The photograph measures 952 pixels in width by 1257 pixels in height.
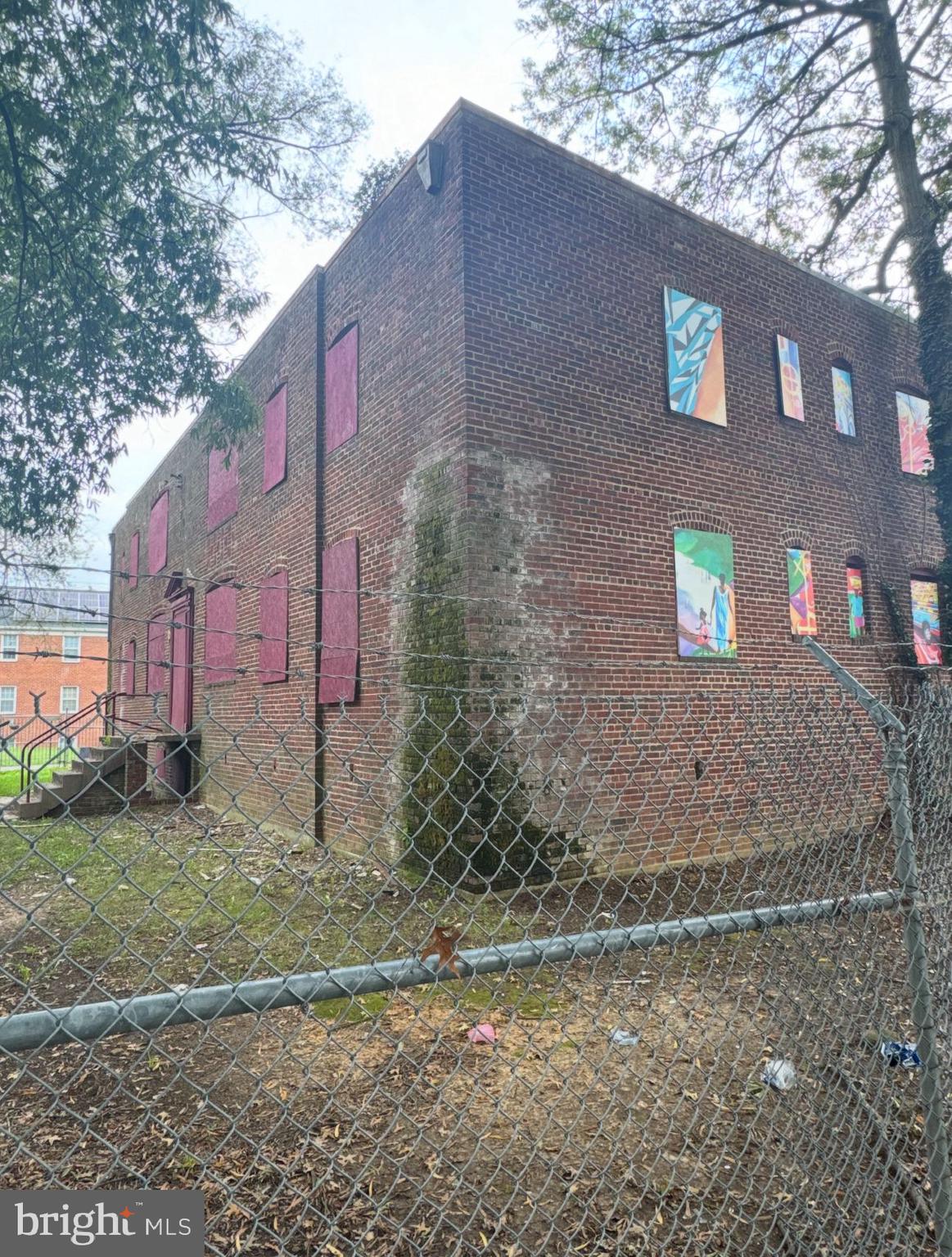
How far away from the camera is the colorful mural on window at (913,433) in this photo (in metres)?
11.6

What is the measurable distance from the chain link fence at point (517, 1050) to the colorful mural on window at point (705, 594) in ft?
9.49

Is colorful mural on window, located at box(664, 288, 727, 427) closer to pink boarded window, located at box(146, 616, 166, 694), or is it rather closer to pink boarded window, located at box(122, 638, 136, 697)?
pink boarded window, located at box(146, 616, 166, 694)

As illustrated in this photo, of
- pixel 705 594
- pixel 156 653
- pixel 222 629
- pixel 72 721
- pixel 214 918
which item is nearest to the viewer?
pixel 72 721

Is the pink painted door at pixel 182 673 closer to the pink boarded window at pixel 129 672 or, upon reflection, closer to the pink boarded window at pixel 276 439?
the pink boarded window at pixel 129 672

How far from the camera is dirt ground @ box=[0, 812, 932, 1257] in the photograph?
2.34 meters

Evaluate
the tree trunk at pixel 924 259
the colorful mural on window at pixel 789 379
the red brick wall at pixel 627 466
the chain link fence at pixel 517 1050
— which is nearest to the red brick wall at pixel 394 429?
the red brick wall at pixel 627 466

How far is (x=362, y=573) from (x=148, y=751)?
8892 mm

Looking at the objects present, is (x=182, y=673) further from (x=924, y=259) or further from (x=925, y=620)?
(x=924, y=259)

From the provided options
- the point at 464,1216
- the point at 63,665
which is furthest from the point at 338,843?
the point at 63,665

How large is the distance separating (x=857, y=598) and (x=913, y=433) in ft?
10.3

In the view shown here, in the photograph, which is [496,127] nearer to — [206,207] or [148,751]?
[206,207]

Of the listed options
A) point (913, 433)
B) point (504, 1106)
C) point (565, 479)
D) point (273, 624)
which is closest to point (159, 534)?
point (273, 624)

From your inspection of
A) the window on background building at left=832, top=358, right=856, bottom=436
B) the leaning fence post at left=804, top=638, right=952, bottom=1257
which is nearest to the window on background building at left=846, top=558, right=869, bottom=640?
the window on background building at left=832, top=358, right=856, bottom=436

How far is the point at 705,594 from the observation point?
8633 mm
